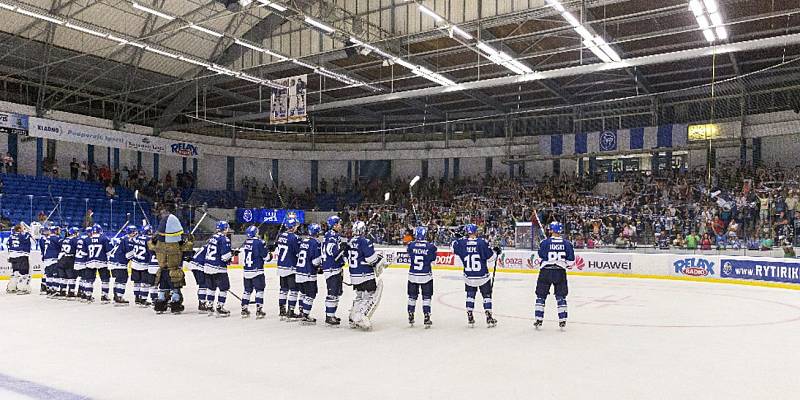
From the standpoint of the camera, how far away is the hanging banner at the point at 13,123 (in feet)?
75.2

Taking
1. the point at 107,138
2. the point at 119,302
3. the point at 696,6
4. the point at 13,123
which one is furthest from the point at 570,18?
the point at 13,123

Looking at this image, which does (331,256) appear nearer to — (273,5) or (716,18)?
(273,5)

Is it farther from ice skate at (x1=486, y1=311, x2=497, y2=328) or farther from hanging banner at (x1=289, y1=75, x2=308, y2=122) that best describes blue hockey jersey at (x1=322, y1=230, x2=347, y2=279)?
hanging banner at (x1=289, y1=75, x2=308, y2=122)

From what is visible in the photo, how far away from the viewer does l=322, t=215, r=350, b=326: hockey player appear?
8.88 m

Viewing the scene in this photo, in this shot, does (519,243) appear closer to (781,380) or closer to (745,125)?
(745,125)

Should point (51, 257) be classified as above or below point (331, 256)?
below

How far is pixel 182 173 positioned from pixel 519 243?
807 inches

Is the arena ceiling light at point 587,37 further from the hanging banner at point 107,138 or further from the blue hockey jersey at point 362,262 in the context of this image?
the hanging banner at point 107,138

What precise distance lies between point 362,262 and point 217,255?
2.66 metres

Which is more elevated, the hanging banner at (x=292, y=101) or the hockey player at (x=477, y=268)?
the hanging banner at (x=292, y=101)

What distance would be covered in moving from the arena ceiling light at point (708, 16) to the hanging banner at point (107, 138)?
22.6 metres

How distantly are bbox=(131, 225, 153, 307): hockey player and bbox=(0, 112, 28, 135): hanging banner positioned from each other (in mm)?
15258

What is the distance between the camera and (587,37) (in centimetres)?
1792

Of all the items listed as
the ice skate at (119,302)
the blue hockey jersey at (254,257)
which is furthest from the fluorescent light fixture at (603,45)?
the ice skate at (119,302)
